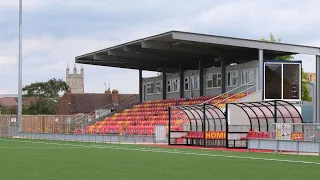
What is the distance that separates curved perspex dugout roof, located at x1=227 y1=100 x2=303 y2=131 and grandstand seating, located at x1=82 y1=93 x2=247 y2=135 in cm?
826

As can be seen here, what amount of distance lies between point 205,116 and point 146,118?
63.5ft

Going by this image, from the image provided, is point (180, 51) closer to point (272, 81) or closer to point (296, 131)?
point (272, 81)

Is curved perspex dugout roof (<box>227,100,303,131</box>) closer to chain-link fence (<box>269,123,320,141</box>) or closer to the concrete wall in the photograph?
chain-link fence (<box>269,123,320,141</box>)

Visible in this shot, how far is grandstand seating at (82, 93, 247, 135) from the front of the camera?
162 feet

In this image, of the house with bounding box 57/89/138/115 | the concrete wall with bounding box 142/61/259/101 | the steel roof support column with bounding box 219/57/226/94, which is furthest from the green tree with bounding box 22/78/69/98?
the steel roof support column with bounding box 219/57/226/94

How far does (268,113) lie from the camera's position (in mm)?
35375

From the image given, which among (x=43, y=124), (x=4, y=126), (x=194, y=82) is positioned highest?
(x=194, y=82)

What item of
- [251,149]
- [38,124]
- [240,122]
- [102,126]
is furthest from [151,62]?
[251,149]

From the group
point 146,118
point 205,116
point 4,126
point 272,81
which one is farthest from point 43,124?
point 205,116

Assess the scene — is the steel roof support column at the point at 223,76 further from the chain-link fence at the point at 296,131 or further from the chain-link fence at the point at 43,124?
the chain-link fence at the point at 296,131

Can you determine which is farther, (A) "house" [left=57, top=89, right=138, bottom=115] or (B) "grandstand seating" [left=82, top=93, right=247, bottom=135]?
(A) "house" [left=57, top=89, right=138, bottom=115]

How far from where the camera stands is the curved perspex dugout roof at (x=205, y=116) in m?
38.6

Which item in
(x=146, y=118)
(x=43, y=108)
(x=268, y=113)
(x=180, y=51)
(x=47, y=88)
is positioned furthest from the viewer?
(x=47, y=88)

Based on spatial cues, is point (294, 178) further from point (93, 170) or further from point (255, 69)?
point (255, 69)
